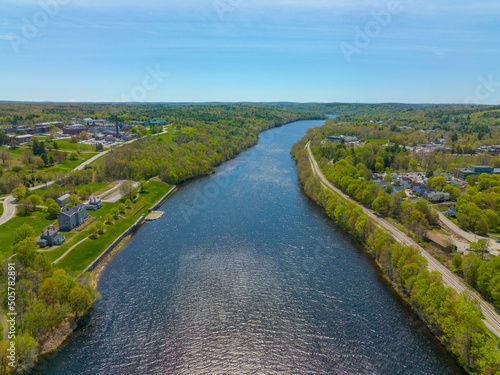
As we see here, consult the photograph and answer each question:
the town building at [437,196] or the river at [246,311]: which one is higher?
the town building at [437,196]

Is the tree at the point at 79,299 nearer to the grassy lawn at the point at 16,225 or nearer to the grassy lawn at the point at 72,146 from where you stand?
the grassy lawn at the point at 16,225

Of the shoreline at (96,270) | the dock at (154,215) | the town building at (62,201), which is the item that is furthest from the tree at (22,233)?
the dock at (154,215)

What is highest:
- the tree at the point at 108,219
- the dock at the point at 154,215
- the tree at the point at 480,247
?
the tree at the point at 480,247

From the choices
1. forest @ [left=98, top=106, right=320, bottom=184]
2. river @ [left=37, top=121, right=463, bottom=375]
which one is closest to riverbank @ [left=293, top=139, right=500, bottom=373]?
river @ [left=37, top=121, right=463, bottom=375]

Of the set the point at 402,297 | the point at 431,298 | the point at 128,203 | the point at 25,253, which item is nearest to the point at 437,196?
the point at 402,297

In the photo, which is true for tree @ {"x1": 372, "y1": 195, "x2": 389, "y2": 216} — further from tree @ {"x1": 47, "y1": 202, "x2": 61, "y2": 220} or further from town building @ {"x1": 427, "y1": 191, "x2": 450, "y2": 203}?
tree @ {"x1": 47, "y1": 202, "x2": 61, "y2": 220}

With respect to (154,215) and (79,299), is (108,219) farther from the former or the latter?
(79,299)
